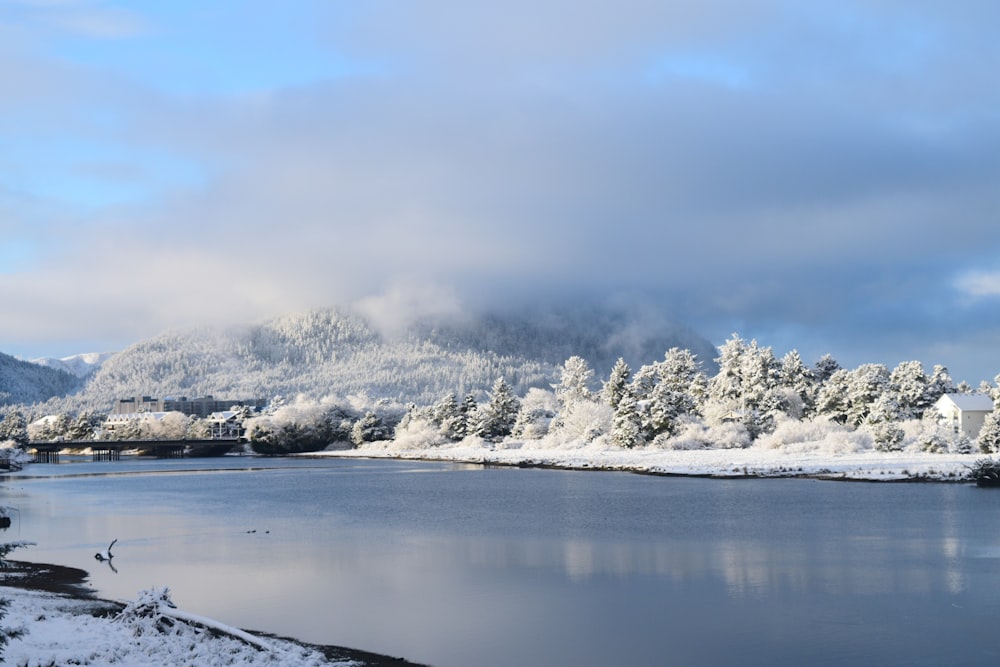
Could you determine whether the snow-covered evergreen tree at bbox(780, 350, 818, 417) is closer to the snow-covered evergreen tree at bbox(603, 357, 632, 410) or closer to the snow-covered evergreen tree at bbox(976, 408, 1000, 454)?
the snow-covered evergreen tree at bbox(603, 357, 632, 410)

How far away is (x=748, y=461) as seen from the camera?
90750 millimetres

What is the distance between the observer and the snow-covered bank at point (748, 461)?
7362 cm

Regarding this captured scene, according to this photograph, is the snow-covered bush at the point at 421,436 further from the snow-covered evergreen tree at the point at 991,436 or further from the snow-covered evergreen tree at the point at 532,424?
the snow-covered evergreen tree at the point at 991,436

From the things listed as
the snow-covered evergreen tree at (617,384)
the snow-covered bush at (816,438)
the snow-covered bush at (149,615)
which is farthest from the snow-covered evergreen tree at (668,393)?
the snow-covered bush at (149,615)

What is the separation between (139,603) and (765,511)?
37.4 metres

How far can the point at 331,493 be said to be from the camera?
74.4 metres

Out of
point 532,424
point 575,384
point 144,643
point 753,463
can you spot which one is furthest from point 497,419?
point 144,643

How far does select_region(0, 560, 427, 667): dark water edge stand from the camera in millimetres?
20578

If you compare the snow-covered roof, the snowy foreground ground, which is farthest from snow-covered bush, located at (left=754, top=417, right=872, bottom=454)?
the snowy foreground ground

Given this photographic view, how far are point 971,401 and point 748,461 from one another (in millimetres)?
40880

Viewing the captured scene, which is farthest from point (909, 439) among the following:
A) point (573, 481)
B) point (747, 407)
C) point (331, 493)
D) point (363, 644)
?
point (363, 644)

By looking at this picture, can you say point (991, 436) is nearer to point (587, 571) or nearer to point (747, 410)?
point (747, 410)

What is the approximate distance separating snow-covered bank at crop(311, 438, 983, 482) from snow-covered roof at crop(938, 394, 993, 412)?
26.1m

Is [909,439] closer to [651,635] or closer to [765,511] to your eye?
[765,511]
